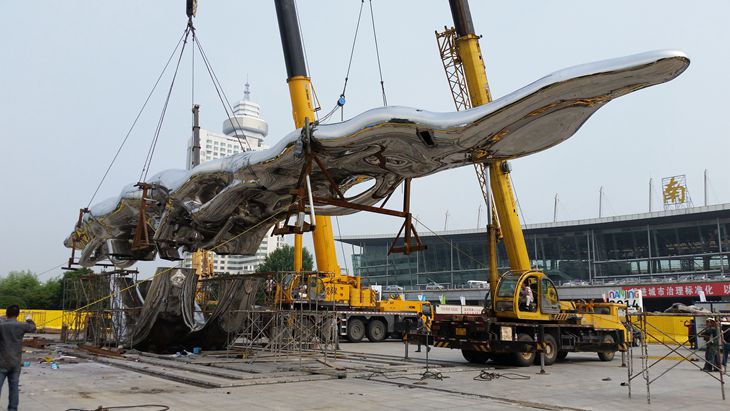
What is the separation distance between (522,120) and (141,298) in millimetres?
16136

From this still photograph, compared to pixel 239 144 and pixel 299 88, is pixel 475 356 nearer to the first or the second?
pixel 299 88

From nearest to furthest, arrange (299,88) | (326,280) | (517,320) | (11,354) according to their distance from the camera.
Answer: (11,354), (517,320), (299,88), (326,280)

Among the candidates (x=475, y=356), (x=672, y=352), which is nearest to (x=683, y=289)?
(x=475, y=356)

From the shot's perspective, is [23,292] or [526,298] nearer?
[526,298]

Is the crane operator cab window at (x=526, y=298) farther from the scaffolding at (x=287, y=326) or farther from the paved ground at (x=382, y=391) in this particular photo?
→ the scaffolding at (x=287, y=326)

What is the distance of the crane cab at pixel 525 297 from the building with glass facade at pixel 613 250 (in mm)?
45000

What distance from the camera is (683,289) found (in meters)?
57.7

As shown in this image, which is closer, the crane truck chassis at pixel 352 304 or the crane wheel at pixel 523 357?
the crane wheel at pixel 523 357

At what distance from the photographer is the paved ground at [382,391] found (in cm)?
993

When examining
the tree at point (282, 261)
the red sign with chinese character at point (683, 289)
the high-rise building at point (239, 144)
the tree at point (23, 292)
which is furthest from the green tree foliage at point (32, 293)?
the red sign with chinese character at point (683, 289)

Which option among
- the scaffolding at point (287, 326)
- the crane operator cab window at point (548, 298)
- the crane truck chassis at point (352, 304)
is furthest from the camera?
the crane truck chassis at point (352, 304)

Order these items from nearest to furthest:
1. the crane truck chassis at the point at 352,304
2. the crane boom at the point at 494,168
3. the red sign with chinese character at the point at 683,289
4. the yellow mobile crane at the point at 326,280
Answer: the crane boom at the point at 494,168
the yellow mobile crane at the point at 326,280
the crane truck chassis at the point at 352,304
the red sign with chinese character at the point at 683,289

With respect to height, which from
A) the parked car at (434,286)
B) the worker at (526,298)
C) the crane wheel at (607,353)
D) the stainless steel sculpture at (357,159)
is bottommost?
the crane wheel at (607,353)

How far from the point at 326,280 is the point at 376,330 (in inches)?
204
